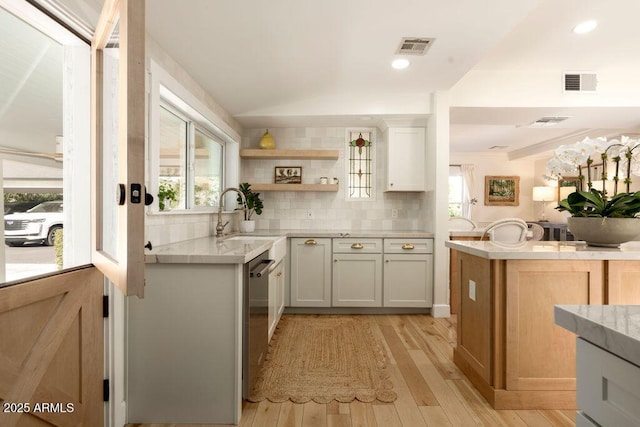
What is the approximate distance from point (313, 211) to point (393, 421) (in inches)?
116

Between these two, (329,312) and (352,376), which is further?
(329,312)

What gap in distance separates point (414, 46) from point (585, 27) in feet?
4.65

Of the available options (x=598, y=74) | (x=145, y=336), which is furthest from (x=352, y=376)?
(x=598, y=74)

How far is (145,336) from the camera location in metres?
1.86

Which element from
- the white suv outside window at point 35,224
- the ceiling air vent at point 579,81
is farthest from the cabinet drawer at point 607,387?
the ceiling air vent at point 579,81

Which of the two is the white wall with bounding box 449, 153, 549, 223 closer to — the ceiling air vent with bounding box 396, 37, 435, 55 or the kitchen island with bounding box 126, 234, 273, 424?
the ceiling air vent with bounding box 396, 37, 435, 55

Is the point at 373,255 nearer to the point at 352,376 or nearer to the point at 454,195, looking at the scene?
the point at 352,376

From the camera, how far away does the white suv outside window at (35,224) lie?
1.60 metres

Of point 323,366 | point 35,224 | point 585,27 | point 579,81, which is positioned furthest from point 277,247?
point 579,81

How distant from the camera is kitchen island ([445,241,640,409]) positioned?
1937 mm

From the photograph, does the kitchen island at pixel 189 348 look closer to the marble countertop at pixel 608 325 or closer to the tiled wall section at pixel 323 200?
the marble countertop at pixel 608 325

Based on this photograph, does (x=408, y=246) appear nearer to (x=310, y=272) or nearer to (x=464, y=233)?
(x=464, y=233)

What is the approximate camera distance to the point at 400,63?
3.07 metres

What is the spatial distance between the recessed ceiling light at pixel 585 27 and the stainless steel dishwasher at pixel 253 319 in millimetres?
3060
